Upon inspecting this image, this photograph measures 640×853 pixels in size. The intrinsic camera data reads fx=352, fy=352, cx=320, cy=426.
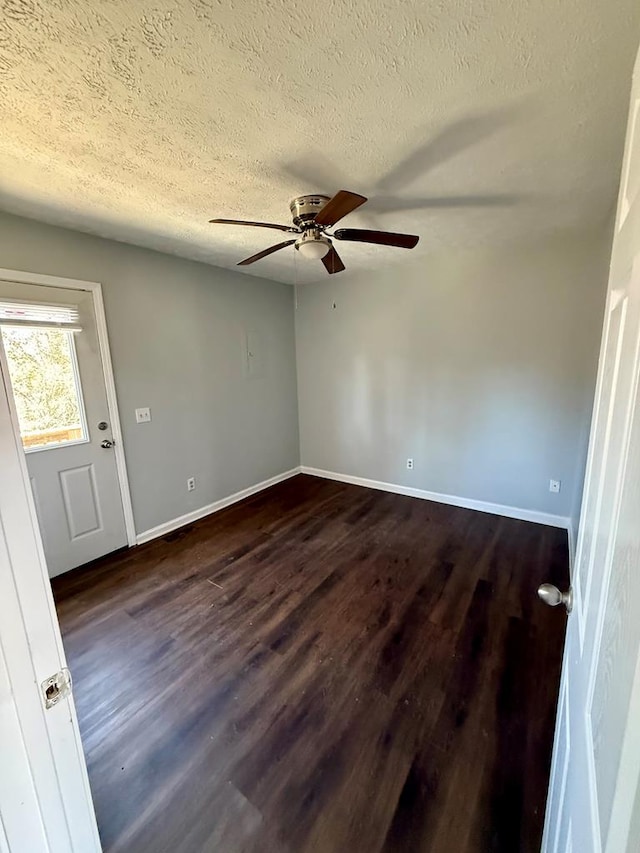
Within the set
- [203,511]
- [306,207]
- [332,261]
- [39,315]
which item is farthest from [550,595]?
[203,511]

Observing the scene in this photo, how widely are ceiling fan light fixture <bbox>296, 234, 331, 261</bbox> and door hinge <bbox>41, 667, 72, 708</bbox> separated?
6.45 ft

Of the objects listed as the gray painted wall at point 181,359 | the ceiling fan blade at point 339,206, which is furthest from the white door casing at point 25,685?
the gray painted wall at point 181,359

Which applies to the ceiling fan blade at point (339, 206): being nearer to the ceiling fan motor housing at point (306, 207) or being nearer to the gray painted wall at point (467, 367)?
the ceiling fan motor housing at point (306, 207)

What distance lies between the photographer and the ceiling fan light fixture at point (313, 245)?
1.90 meters

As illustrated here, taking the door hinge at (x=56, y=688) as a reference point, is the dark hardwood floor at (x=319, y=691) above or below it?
below

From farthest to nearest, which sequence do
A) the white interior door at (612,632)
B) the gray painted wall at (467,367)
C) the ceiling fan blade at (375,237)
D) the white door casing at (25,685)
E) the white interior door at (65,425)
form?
the gray painted wall at (467,367) < the white interior door at (65,425) < the ceiling fan blade at (375,237) < the white door casing at (25,685) < the white interior door at (612,632)

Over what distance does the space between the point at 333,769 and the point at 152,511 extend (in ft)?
7.71

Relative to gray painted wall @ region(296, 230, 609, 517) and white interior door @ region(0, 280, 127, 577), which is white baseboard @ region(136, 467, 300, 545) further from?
gray painted wall @ region(296, 230, 609, 517)

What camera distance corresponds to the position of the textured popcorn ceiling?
0.96 meters

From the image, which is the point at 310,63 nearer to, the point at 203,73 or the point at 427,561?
the point at 203,73

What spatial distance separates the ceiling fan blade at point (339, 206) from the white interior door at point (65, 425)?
6.15 ft

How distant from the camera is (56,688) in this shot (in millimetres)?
765

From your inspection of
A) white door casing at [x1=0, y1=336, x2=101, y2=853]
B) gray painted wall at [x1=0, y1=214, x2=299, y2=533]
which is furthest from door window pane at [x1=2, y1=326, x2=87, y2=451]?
white door casing at [x1=0, y1=336, x2=101, y2=853]

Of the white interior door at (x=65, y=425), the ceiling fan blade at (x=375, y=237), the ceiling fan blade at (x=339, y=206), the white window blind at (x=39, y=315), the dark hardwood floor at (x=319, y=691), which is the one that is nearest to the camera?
the dark hardwood floor at (x=319, y=691)
